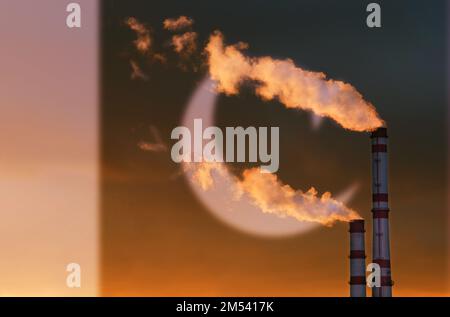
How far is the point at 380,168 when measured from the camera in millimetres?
→ 86688

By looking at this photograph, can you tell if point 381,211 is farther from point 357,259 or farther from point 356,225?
point 357,259

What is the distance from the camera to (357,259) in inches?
3403

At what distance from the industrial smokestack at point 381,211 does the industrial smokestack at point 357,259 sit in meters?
1.09

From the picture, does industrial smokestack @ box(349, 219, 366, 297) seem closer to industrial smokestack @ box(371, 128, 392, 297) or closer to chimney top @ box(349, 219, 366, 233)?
chimney top @ box(349, 219, 366, 233)

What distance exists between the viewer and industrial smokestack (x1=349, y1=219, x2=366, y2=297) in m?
85.2

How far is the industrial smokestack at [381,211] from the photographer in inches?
3393

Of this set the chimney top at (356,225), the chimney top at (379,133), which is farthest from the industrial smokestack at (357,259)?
the chimney top at (379,133)

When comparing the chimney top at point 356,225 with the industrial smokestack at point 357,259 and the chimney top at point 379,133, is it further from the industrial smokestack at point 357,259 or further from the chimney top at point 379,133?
the chimney top at point 379,133

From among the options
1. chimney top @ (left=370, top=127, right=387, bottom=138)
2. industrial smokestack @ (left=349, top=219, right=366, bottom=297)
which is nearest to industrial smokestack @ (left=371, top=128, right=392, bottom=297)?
chimney top @ (left=370, top=127, right=387, bottom=138)

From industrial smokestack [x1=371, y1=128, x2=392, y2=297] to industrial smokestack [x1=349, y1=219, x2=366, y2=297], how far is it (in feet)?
3.57

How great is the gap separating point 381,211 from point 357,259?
4319mm
